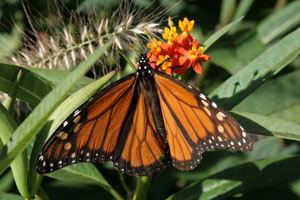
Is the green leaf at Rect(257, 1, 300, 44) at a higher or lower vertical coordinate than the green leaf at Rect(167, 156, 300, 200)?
higher

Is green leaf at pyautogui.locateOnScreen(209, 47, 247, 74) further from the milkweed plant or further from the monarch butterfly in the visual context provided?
the monarch butterfly

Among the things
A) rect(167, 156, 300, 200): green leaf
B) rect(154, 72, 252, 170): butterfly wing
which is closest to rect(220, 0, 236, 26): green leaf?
rect(167, 156, 300, 200): green leaf

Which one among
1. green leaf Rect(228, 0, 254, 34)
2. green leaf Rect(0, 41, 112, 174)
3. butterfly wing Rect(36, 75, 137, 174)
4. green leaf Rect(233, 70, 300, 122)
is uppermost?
green leaf Rect(228, 0, 254, 34)

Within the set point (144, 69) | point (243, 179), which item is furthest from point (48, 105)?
point (243, 179)

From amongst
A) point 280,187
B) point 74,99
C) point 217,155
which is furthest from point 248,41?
point 74,99

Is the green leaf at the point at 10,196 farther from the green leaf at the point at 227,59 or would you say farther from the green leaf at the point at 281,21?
the green leaf at the point at 281,21

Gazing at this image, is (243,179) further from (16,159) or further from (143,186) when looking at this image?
(16,159)
